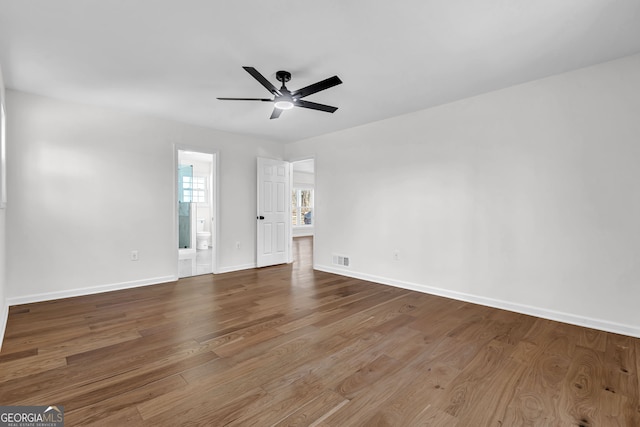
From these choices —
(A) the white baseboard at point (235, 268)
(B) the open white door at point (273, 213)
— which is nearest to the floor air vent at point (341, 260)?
(B) the open white door at point (273, 213)

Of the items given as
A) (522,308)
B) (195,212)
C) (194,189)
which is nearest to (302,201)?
(194,189)

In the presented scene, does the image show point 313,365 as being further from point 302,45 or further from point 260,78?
point 302,45

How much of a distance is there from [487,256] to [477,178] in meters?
0.94

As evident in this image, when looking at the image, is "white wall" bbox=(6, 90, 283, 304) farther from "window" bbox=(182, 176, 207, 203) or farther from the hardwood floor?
"window" bbox=(182, 176, 207, 203)

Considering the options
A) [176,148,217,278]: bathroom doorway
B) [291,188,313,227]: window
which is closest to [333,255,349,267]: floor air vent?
[176,148,217,278]: bathroom doorway

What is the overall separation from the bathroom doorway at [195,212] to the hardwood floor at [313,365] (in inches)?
76.3

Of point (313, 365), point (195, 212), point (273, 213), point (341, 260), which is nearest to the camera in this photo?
point (313, 365)

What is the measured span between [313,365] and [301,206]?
936cm

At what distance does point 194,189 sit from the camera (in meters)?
8.83

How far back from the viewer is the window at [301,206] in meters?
11.2

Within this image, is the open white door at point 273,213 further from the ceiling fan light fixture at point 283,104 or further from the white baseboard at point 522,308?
the ceiling fan light fixture at point 283,104

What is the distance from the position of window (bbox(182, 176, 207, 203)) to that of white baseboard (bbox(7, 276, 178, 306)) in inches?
178

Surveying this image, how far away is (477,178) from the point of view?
3.63 meters

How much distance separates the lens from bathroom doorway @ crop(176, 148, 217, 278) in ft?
17.0
